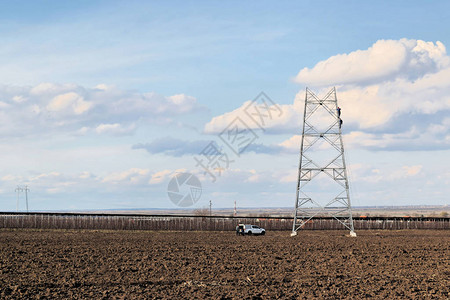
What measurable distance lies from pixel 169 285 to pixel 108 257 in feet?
33.8

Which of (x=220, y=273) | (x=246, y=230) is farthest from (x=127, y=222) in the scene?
(x=220, y=273)

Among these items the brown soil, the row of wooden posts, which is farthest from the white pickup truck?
the brown soil

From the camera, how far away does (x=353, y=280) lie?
21.9 meters

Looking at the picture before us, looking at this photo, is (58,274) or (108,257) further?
(108,257)

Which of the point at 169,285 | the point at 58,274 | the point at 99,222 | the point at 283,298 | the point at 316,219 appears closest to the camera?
the point at 283,298

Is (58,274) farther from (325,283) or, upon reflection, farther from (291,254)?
(291,254)

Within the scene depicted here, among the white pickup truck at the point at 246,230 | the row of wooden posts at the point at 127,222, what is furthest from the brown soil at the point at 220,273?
the row of wooden posts at the point at 127,222

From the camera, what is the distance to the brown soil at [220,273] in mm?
19078

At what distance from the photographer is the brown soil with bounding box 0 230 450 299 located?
62.6ft

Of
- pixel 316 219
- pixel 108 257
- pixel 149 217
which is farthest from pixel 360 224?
pixel 108 257

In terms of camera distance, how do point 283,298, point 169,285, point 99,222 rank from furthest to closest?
point 99,222
point 169,285
point 283,298

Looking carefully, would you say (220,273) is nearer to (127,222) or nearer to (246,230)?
(246,230)

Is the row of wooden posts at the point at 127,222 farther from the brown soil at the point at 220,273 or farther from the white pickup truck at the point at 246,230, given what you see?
the brown soil at the point at 220,273

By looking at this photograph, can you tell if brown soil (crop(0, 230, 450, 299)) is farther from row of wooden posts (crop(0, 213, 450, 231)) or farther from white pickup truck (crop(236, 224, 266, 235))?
row of wooden posts (crop(0, 213, 450, 231))
